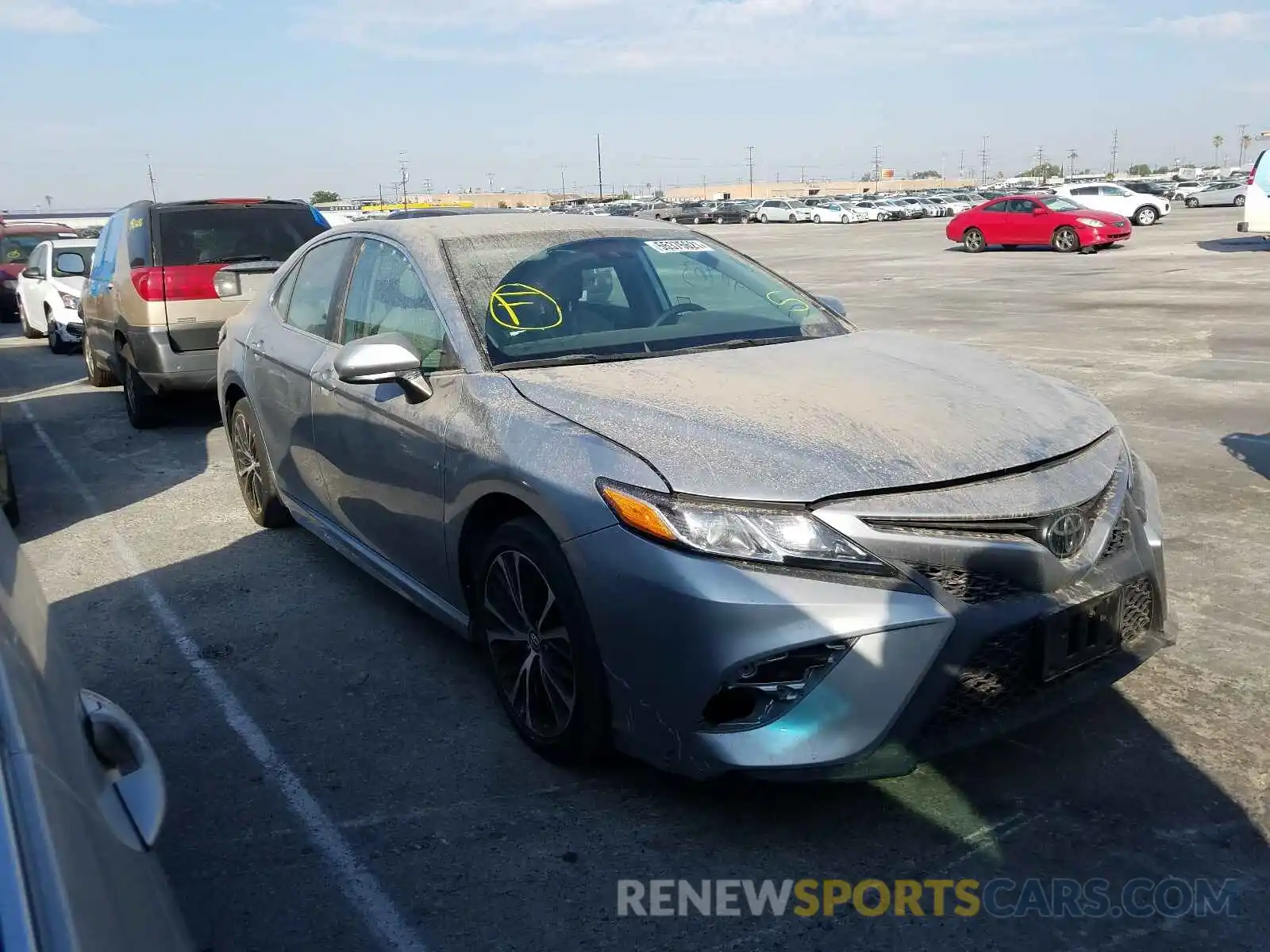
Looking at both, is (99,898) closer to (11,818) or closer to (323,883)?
(11,818)

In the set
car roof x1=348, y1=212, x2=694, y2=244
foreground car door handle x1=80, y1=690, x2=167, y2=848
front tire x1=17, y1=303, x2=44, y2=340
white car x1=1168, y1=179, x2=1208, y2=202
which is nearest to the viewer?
foreground car door handle x1=80, y1=690, x2=167, y2=848

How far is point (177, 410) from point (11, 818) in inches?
361

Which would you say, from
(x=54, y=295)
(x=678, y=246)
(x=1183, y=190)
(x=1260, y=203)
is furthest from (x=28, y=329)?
(x=1183, y=190)

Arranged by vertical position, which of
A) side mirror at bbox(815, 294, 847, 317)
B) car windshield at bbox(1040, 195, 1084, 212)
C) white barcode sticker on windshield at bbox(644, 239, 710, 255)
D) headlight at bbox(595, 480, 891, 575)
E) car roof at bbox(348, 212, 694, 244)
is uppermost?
car roof at bbox(348, 212, 694, 244)

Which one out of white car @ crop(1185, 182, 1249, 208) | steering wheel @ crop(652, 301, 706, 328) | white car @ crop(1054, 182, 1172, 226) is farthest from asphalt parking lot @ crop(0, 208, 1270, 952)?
white car @ crop(1185, 182, 1249, 208)

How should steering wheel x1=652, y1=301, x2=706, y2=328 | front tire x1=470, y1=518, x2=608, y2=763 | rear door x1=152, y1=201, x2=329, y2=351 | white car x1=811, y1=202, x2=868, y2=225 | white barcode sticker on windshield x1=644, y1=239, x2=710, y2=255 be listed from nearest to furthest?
front tire x1=470, y1=518, x2=608, y2=763
steering wheel x1=652, y1=301, x2=706, y2=328
white barcode sticker on windshield x1=644, y1=239, x2=710, y2=255
rear door x1=152, y1=201, x2=329, y2=351
white car x1=811, y1=202, x2=868, y2=225

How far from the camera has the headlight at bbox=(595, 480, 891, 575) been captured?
2688 mm

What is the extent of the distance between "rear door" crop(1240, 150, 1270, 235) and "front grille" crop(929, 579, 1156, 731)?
2411cm

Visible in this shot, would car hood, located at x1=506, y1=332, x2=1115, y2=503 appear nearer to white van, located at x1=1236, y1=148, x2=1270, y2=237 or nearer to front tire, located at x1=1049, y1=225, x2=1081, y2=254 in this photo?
white van, located at x1=1236, y1=148, x2=1270, y2=237

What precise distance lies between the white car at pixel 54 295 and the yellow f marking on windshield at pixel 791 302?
11.5 meters

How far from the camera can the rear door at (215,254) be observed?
27.0ft

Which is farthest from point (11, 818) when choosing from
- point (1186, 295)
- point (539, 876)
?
point (1186, 295)

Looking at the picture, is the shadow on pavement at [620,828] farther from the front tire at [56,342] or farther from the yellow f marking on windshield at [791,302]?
the front tire at [56,342]

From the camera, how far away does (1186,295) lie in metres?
16.2
